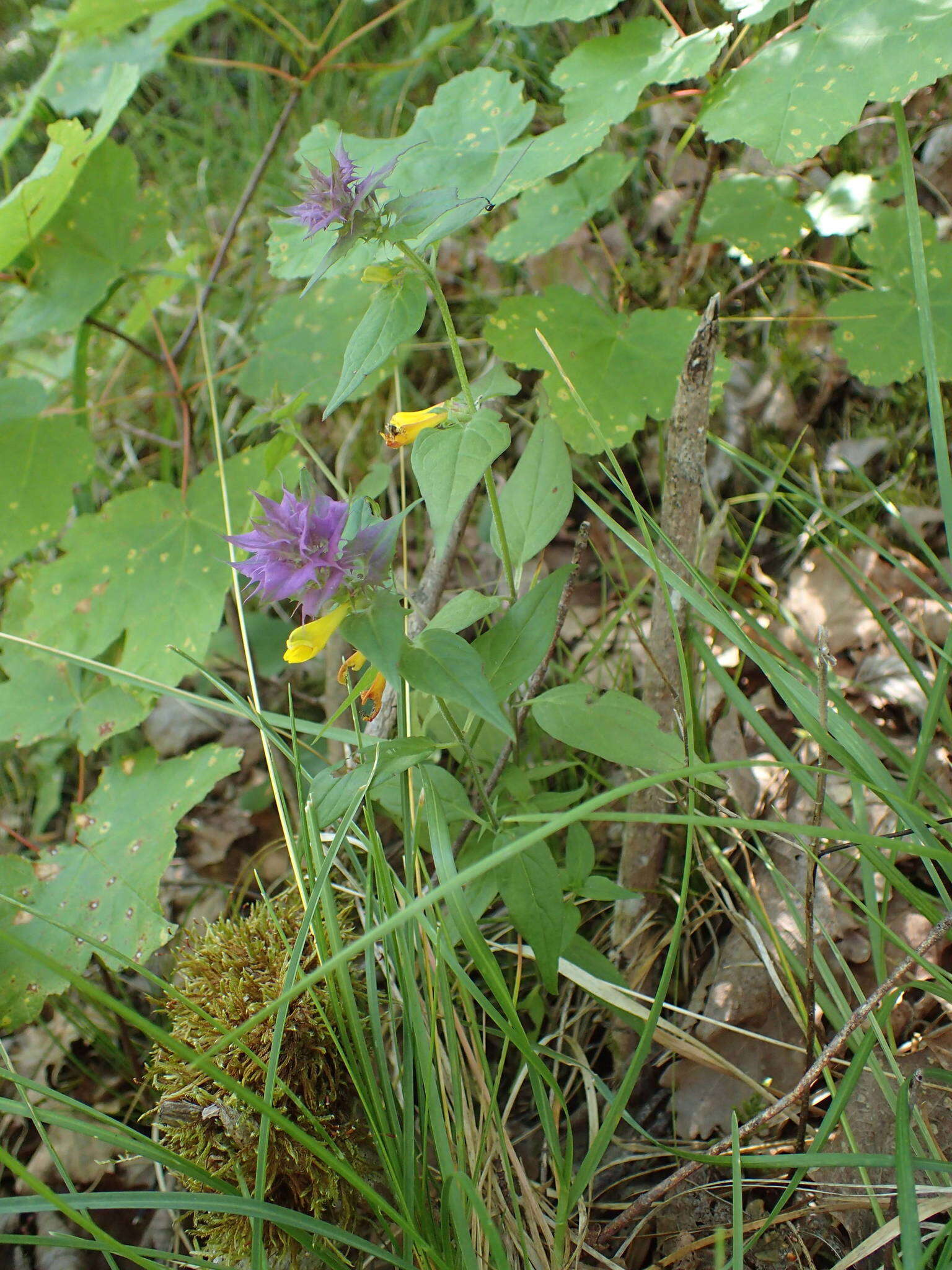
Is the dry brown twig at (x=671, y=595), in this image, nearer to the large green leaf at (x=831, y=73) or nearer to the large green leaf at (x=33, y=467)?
the large green leaf at (x=831, y=73)

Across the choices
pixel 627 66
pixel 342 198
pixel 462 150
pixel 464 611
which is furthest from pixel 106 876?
pixel 627 66

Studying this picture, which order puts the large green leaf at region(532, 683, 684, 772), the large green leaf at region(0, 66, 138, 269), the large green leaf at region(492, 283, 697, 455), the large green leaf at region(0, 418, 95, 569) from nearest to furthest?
1. the large green leaf at region(532, 683, 684, 772)
2. the large green leaf at region(492, 283, 697, 455)
3. the large green leaf at region(0, 66, 138, 269)
4. the large green leaf at region(0, 418, 95, 569)

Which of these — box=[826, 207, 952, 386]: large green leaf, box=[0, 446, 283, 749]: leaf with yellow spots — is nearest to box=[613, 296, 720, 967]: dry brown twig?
box=[826, 207, 952, 386]: large green leaf

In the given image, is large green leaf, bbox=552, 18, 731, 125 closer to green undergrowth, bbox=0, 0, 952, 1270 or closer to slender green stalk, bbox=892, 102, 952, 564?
green undergrowth, bbox=0, 0, 952, 1270

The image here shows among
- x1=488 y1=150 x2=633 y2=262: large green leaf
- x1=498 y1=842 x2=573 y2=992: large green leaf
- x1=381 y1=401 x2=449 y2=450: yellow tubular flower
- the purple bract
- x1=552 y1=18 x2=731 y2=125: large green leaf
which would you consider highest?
the purple bract

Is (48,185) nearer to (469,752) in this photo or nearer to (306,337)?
(306,337)

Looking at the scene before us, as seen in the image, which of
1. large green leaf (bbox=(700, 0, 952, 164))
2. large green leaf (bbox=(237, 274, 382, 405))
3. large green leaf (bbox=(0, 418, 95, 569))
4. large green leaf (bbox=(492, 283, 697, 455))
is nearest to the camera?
large green leaf (bbox=(700, 0, 952, 164))

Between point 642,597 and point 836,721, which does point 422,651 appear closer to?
point 836,721

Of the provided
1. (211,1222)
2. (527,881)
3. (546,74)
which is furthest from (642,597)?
(546,74)
